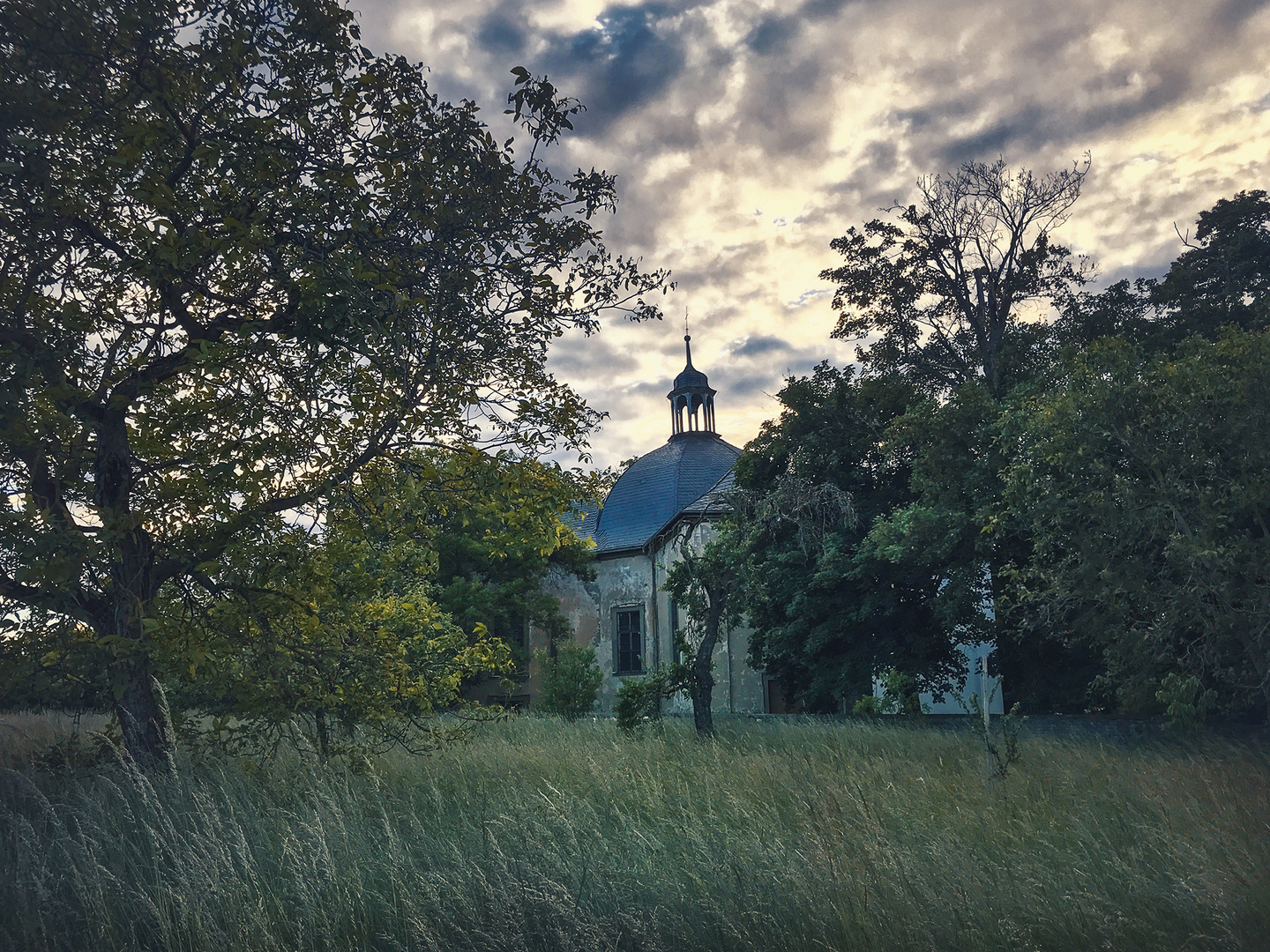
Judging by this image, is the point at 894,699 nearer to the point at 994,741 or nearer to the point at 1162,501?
the point at 1162,501

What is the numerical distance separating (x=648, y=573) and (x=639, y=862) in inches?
977

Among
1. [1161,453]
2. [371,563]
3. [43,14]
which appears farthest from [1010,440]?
A: [43,14]

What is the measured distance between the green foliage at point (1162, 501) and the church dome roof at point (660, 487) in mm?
17869

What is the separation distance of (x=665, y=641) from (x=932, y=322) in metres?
13.7

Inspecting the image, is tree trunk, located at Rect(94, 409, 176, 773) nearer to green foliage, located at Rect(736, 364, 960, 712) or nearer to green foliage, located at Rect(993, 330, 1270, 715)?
green foliage, located at Rect(993, 330, 1270, 715)

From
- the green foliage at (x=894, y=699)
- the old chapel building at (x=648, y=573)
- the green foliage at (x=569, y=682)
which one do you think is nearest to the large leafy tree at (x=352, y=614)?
A: the green foliage at (x=894, y=699)

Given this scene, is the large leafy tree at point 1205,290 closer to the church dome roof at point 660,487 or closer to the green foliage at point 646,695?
the green foliage at point 646,695

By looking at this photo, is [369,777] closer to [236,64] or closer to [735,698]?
[236,64]

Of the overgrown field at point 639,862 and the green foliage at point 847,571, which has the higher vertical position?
the green foliage at point 847,571

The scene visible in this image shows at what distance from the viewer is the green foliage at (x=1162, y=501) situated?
10.4 metres

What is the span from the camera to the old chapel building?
26906 mm

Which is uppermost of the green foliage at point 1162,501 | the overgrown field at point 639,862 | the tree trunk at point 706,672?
the green foliage at point 1162,501

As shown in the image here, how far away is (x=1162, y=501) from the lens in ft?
35.0

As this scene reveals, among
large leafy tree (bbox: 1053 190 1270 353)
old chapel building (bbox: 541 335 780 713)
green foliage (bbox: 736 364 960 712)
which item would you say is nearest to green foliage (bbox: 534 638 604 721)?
old chapel building (bbox: 541 335 780 713)
